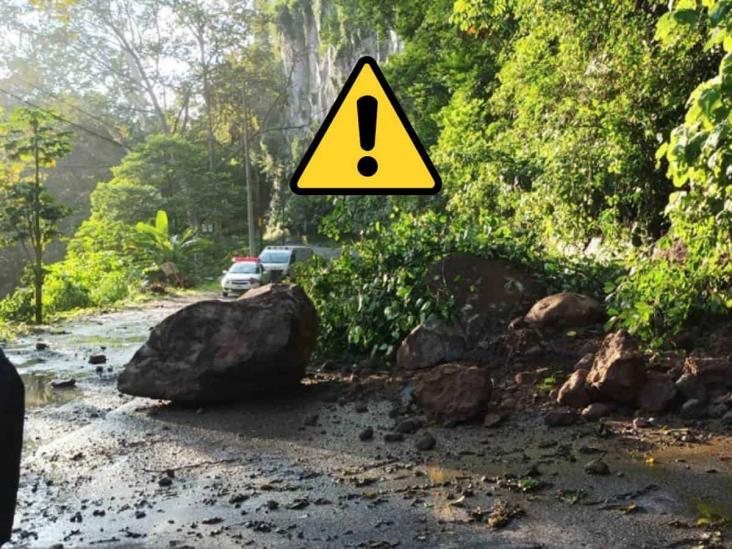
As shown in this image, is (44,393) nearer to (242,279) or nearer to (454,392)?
(454,392)

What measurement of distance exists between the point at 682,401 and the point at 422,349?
290 cm

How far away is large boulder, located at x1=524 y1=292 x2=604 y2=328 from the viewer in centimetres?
879

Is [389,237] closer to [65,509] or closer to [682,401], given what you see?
[682,401]

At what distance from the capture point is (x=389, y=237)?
1070cm

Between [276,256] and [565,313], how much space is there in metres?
25.4

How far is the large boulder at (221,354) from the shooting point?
Result: 8.40 m

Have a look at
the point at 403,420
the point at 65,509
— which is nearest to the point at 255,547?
the point at 65,509

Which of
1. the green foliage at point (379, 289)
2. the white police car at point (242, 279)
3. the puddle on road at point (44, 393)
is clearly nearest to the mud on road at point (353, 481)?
the puddle on road at point (44, 393)

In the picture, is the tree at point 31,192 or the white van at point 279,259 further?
the white van at point 279,259

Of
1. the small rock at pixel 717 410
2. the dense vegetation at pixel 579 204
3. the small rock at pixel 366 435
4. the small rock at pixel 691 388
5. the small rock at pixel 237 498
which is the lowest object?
the small rock at pixel 237 498

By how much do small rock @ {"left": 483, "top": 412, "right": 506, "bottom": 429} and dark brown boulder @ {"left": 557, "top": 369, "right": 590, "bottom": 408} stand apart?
570 mm

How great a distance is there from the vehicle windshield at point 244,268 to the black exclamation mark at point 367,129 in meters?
23.6

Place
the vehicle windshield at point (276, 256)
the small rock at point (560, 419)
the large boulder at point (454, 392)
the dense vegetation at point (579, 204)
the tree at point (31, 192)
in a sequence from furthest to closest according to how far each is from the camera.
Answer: the vehicle windshield at point (276, 256), the tree at point (31, 192), the dense vegetation at point (579, 204), the large boulder at point (454, 392), the small rock at point (560, 419)

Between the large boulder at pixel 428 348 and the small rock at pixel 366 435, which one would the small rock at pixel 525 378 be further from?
the small rock at pixel 366 435
